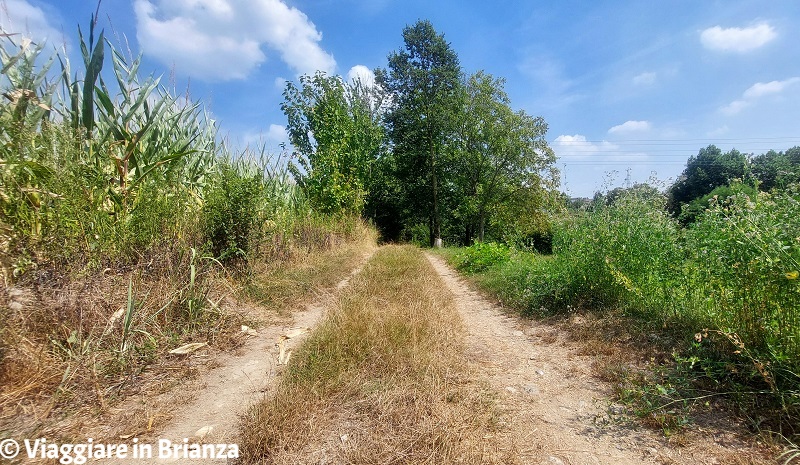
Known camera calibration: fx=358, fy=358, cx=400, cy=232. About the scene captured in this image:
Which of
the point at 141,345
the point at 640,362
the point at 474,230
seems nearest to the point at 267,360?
the point at 141,345

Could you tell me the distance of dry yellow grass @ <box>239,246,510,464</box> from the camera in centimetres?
195

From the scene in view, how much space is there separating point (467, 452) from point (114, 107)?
5228 millimetres

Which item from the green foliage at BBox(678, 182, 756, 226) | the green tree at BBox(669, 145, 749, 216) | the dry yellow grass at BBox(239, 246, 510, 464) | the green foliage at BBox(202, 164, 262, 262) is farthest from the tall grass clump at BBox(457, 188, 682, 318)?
the green tree at BBox(669, 145, 749, 216)

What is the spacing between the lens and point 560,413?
2.53 m

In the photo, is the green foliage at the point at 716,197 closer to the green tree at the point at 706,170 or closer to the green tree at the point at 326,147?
the green tree at the point at 326,147

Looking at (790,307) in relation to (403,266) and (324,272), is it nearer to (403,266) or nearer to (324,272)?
(403,266)

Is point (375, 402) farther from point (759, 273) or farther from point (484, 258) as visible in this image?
point (484, 258)

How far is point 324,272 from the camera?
7625 millimetres

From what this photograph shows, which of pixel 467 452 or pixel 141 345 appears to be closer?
pixel 467 452

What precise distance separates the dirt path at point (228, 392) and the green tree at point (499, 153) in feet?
68.0

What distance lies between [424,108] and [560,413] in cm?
2225

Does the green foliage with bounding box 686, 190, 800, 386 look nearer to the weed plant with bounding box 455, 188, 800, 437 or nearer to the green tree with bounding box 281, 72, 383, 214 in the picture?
the weed plant with bounding box 455, 188, 800, 437

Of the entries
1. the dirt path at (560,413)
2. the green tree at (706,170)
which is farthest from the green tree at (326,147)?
the green tree at (706,170)

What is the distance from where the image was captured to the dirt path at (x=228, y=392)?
87.2 inches
